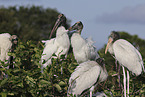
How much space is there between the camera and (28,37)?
24312 millimetres

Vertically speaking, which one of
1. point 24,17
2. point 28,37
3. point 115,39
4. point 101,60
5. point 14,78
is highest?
point 24,17

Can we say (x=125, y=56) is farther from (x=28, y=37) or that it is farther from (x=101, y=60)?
(x=28, y=37)

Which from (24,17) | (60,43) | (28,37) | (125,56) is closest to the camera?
(125,56)

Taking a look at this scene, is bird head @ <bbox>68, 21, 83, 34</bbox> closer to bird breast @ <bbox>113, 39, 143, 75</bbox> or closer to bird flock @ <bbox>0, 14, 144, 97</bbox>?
bird flock @ <bbox>0, 14, 144, 97</bbox>

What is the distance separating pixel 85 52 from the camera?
6133mm

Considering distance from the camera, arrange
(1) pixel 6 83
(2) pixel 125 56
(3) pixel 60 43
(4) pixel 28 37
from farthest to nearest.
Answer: (4) pixel 28 37 < (3) pixel 60 43 < (2) pixel 125 56 < (1) pixel 6 83

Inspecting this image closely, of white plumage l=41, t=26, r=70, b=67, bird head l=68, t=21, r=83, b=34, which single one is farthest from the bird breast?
white plumage l=41, t=26, r=70, b=67

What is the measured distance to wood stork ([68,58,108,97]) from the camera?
4.71 m

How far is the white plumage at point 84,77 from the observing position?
4704 mm

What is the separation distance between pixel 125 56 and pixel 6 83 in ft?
8.94

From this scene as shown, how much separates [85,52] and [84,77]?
144cm

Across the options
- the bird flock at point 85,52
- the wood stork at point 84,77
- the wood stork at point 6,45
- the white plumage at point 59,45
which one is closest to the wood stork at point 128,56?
the bird flock at point 85,52

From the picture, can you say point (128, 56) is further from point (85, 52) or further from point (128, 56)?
point (85, 52)

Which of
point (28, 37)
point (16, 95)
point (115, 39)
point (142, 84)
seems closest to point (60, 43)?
point (115, 39)
